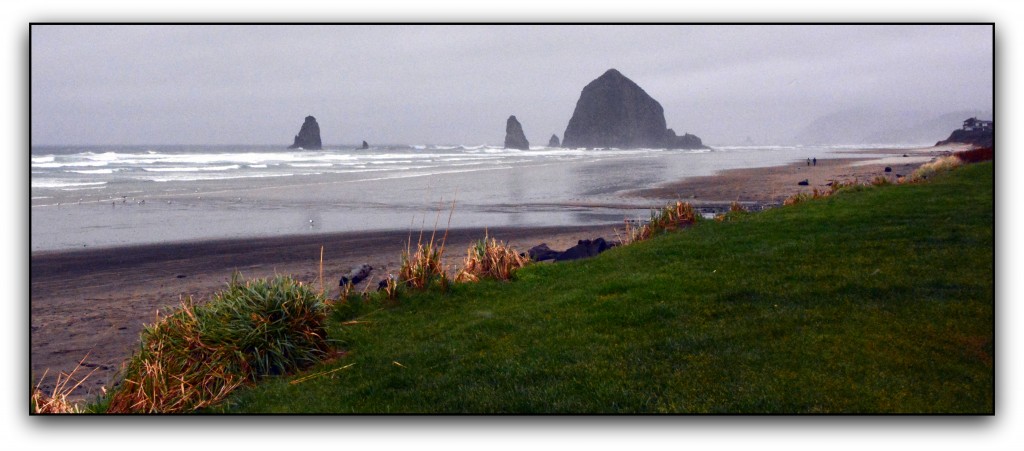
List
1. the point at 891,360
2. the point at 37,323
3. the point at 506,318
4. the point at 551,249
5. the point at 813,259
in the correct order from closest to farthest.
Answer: the point at 891,360 → the point at 506,318 → the point at 813,259 → the point at 37,323 → the point at 551,249

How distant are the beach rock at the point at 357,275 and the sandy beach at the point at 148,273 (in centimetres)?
17

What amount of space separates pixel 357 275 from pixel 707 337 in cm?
824

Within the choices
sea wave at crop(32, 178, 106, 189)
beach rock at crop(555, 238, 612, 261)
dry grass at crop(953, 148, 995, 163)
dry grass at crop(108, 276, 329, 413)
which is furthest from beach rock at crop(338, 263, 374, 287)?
sea wave at crop(32, 178, 106, 189)

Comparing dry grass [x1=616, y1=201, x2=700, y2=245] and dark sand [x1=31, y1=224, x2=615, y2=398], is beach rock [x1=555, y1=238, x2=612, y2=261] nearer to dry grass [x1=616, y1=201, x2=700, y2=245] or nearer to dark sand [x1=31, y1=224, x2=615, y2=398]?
dry grass [x1=616, y1=201, x2=700, y2=245]

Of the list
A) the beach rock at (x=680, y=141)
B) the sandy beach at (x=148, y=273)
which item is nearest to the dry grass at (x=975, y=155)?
the sandy beach at (x=148, y=273)

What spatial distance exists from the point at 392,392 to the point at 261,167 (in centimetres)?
4754

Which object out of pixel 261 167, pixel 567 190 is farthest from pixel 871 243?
pixel 261 167

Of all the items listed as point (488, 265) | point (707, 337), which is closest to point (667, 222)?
point (488, 265)

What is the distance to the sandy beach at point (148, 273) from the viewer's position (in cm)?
961

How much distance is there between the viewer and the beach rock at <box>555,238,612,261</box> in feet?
46.9

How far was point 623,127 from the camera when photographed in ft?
361

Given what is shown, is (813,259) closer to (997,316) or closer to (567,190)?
(997,316)

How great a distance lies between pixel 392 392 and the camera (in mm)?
6246

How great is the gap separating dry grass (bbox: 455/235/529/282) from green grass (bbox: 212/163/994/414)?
1.10 ft
